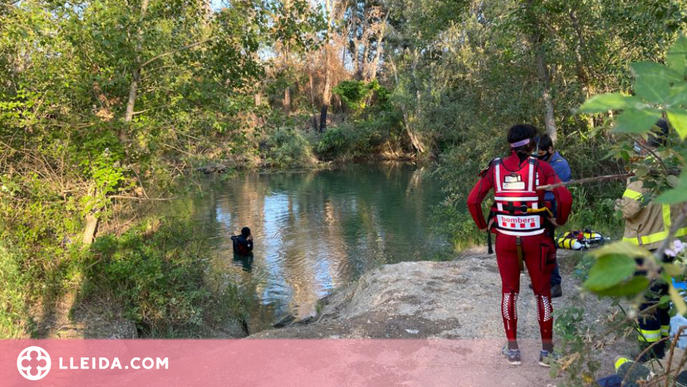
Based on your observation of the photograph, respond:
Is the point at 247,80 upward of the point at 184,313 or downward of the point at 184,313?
upward

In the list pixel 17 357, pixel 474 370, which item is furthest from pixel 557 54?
pixel 17 357

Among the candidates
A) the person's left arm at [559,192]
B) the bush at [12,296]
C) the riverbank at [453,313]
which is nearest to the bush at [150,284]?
the bush at [12,296]

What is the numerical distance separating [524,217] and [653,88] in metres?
3.22

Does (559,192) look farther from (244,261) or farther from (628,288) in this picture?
(244,261)

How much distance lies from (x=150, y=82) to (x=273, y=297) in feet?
16.0

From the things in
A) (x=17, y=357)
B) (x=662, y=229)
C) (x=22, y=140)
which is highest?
(x=22, y=140)

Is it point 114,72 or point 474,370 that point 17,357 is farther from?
point 474,370

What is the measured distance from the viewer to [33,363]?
5684 millimetres

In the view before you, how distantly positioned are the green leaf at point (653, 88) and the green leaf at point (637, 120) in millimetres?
29

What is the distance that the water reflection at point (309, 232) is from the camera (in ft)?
36.3

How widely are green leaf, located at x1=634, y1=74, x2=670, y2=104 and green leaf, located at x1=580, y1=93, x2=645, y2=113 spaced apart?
1cm

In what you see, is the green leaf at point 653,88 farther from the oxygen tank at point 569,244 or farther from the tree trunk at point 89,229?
the tree trunk at point 89,229

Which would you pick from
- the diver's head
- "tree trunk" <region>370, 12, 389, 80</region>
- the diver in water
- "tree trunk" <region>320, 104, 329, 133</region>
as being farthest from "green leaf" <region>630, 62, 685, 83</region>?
"tree trunk" <region>370, 12, 389, 80</region>

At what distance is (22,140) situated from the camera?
7.44 m
